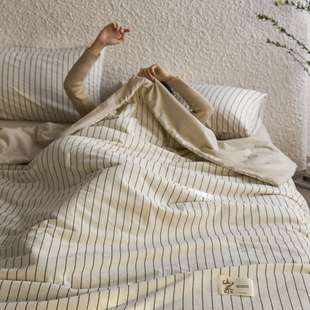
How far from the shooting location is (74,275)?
756 mm

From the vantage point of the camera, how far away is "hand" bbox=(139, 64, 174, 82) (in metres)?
1.56

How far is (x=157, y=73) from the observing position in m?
1.59

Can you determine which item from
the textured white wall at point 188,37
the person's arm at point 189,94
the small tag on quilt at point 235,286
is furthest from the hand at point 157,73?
the small tag on quilt at point 235,286

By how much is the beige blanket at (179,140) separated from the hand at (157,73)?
11cm

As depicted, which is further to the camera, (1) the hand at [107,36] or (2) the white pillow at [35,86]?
(2) the white pillow at [35,86]

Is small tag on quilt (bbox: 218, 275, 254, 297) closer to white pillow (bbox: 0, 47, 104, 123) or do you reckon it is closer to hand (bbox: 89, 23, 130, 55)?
hand (bbox: 89, 23, 130, 55)

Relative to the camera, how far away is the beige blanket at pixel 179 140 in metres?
1.22

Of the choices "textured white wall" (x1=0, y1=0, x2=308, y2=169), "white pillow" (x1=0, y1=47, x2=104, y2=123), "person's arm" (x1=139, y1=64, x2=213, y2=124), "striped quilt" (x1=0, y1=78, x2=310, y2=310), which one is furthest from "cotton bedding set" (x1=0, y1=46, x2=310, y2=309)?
"textured white wall" (x1=0, y1=0, x2=308, y2=169)

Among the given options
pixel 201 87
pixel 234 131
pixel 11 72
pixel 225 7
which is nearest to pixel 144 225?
pixel 234 131

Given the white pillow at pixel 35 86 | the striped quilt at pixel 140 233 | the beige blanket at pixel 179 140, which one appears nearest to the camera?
the striped quilt at pixel 140 233

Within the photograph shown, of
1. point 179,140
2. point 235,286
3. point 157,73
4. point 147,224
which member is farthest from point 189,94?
point 235,286

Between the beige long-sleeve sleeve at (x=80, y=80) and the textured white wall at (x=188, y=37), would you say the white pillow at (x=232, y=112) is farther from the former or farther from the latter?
the beige long-sleeve sleeve at (x=80, y=80)

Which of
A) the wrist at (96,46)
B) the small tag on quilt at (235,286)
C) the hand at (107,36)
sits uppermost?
the hand at (107,36)

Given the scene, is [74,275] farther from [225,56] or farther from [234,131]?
[225,56]
